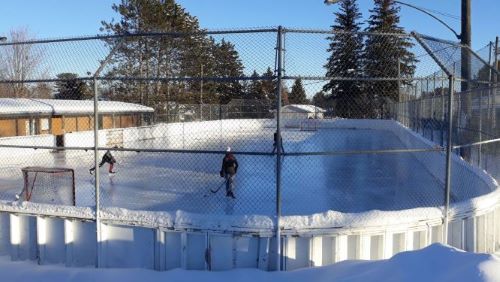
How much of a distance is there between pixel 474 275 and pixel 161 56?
12286mm

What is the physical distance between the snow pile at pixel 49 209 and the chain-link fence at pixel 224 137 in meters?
0.36

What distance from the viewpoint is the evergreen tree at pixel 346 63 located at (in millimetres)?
9180

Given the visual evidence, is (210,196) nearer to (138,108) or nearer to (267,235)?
(267,235)

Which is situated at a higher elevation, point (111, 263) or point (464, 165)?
point (464, 165)

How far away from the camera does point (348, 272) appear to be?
5688 millimetres

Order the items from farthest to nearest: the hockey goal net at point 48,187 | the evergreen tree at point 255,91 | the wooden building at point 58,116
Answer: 1. the evergreen tree at point 255,91
2. the wooden building at point 58,116
3. the hockey goal net at point 48,187

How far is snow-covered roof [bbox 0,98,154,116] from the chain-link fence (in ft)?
0.27

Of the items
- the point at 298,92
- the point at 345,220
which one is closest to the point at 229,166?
the point at 298,92

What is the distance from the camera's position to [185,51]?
15539mm

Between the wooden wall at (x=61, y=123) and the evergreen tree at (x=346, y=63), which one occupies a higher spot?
the evergreen tree at (x=346, y=63)

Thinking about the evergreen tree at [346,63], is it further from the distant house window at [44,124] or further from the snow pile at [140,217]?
the distant house window at [44,124]

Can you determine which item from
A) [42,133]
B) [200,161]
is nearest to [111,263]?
[200,161]

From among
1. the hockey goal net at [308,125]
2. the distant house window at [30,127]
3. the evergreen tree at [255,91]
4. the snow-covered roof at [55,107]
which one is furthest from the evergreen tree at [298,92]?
the hockey goal net at [308,125]

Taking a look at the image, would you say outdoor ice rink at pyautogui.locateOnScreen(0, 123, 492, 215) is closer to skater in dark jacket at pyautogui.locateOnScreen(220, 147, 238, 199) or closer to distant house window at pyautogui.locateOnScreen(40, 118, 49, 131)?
skater in dark jacket at pyautogui.locateOnScreen(220, 147, 238, 199)
